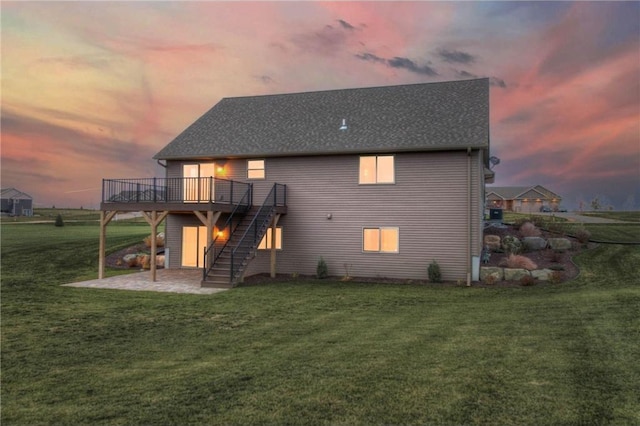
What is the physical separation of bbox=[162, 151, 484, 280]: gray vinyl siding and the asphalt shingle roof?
2.03 feet

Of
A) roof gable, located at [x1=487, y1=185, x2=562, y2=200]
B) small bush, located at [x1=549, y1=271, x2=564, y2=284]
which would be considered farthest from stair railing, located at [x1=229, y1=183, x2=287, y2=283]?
roof gable, located at [x1=487, y1=185, x2=562, y2=200]

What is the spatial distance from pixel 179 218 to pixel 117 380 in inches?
610

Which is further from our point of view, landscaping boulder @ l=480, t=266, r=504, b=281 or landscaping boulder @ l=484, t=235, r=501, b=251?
landscaping boulder @ l=484, t=235, r=501, b=251

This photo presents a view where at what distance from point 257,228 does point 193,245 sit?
5.14 metres

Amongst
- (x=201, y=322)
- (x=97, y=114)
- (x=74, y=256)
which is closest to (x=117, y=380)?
(x=201, y=322)

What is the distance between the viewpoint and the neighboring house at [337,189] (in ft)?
54.3

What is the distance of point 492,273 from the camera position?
1630 centimetres

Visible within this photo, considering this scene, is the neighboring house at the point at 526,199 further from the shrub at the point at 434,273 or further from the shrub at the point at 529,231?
the shrub at the point at 434,273

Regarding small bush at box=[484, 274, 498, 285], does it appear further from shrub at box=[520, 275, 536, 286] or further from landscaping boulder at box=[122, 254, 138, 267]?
landscaping boulder at box=[122, 254, 138, 267]

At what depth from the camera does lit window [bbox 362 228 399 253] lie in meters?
17.4

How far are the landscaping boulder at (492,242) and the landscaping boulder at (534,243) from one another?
115cm

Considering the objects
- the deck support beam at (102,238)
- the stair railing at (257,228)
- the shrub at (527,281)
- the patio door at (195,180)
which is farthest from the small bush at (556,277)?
the deck support beam at (102,238)

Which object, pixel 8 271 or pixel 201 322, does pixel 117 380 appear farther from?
pixel 8 271

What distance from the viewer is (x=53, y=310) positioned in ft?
36.0
